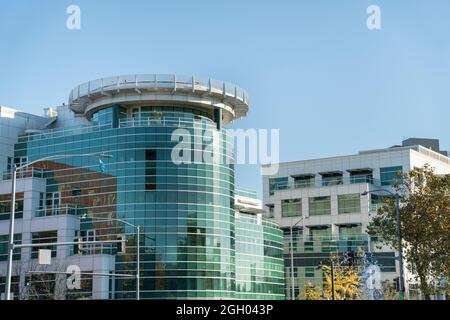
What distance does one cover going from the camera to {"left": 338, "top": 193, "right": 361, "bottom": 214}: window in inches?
3787

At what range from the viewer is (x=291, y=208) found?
102 meters

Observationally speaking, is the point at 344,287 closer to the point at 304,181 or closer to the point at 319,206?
the point at 319,206

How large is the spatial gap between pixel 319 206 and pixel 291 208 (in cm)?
405

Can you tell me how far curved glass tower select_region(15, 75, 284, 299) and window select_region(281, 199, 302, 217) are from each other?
2202 cm

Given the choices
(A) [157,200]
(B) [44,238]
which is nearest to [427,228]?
(A) [157,200]

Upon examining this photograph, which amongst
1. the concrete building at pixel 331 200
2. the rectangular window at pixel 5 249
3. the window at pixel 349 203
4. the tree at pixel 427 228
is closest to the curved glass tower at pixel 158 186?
the rectangular window at pixel 5 249

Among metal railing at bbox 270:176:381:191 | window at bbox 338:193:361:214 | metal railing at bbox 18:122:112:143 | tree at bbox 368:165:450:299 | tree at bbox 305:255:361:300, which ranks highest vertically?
metal railing at bbox 18:122:112:143

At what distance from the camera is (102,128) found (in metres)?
77.6

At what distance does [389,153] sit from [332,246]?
16327 mm

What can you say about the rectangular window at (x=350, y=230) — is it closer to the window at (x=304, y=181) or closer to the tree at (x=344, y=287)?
the window at (x=304, y=181)

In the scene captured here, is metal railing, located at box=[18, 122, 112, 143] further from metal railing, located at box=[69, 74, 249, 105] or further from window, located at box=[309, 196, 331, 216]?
window, located at box=[309, 196, 331, 216]

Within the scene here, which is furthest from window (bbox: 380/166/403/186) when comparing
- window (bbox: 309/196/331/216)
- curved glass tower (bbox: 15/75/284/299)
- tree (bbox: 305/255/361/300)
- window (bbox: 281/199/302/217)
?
curved glass tower (bbox: 15/75/284/299)
